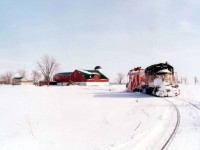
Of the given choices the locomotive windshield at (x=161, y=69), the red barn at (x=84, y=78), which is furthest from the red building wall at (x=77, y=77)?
the locomotive windshield at (x=161, y=69)

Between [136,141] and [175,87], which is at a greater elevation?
[175,87]

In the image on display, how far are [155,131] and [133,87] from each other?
27.6 metres

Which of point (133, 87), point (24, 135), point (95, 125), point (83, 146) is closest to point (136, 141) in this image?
point (83, 146)

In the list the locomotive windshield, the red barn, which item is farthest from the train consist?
the red barn

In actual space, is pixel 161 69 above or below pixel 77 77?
below

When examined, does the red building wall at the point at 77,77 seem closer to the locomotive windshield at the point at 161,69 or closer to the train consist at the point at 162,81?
the train consist at the point at 162,81

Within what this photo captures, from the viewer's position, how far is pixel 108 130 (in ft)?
29.2

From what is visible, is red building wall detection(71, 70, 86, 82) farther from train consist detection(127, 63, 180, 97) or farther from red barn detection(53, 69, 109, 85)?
train consist detection(127, 63, 180, 97)

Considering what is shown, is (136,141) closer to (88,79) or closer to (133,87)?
(133,87)

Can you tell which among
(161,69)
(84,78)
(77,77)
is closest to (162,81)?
(161,69)

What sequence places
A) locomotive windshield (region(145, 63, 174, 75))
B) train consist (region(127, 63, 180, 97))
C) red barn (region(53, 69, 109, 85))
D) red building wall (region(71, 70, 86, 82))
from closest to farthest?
train consist (region(127, 63, 180, 97)) < locomotive windshield (region(145, 63, 174, 75)) < red barn (region(53, 69, 109, 85)) < red building wall (region(71, 70, 86, 82))

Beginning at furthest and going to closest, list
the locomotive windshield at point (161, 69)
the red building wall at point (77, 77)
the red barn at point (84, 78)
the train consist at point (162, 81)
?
1. the red building wall at point (77, 77)
2. the red barn at point (84, 78)
3. the locomotive windshield at point (161, 69)
4. the train consist at point (162, 81)

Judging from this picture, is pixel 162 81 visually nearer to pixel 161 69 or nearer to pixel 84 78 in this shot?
pixel 161 69

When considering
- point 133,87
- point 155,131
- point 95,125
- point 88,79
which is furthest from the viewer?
point 88,79
